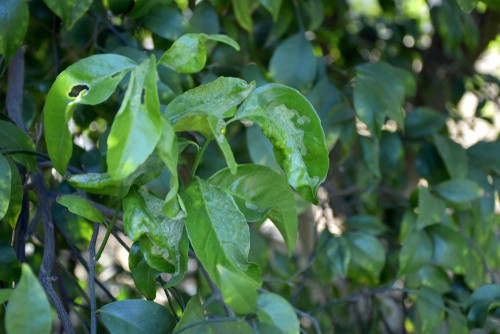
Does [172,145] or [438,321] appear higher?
[172,145]

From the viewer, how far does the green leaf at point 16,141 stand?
54 centimetres

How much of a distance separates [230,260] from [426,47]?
1098 millimetres

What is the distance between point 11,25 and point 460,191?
19.2 inches

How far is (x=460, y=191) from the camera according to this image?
29.5 inches

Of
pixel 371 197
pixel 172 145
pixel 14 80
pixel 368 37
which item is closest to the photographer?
pixel 172 145

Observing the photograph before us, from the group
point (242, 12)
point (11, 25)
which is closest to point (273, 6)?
point (242, 12)

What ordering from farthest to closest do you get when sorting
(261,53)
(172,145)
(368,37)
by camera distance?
(368,37) → (261,53) → (172,145)

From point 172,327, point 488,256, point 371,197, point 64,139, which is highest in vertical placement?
point 64,139

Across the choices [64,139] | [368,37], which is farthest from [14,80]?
[368,37]

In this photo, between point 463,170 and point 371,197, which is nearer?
point 463,170

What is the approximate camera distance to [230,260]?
0.42 metres

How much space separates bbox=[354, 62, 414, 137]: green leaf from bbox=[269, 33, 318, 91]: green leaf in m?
0.05

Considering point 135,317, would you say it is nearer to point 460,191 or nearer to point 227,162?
point 227,162

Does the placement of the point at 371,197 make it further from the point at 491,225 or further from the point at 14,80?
the point at 14,80
